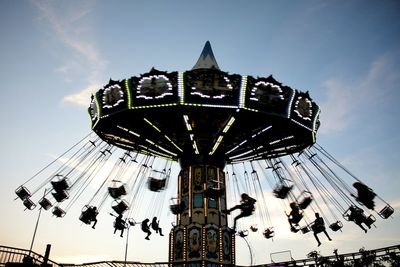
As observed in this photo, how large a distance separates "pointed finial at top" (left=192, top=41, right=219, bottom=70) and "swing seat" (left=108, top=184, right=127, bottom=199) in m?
8.75

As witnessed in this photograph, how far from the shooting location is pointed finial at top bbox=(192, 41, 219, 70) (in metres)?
21.3

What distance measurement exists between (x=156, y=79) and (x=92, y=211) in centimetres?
751

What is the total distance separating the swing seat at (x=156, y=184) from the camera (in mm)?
17281

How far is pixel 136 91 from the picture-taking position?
585 inches

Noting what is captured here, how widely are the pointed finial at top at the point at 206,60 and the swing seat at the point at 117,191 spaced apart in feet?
28.7

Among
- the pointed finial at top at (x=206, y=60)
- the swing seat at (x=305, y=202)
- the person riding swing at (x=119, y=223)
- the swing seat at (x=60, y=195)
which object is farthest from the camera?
the pointed finial at top at (x=206, y=60)

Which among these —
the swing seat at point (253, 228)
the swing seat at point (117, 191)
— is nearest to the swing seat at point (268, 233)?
the swing seat at point (253, 228)

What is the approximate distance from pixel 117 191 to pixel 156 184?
1943 millimetres

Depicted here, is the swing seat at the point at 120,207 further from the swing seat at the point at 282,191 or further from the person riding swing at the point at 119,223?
the swing seat at the point at 282,191

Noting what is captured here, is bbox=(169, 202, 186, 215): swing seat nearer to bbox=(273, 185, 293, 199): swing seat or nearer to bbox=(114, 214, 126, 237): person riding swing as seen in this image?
bbox=(114, 214, 126, 237): person riding swing

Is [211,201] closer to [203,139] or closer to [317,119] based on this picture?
[203,139]

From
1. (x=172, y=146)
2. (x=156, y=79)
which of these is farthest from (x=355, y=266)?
(x=156, y=79)

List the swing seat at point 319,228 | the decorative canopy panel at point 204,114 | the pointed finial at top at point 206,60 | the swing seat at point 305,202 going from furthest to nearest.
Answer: the pointed finial at top at point 206,60
the swing seat at point 305,202
the swing seat at point 319,228
the decorative canopy panel at point 204,114

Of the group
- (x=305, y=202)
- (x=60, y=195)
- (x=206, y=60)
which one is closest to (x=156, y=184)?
(x=60, y=195)
